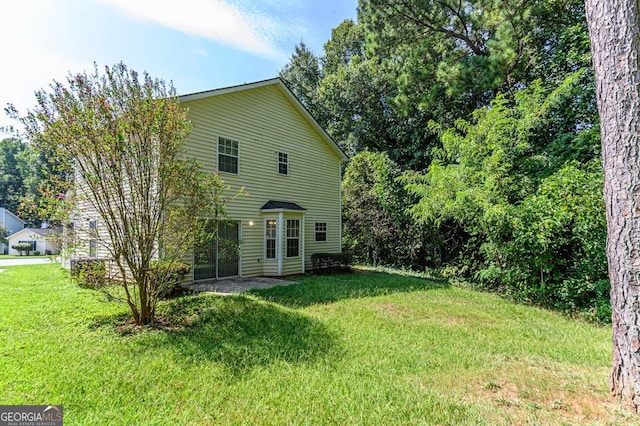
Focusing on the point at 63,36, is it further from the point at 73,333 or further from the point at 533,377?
the point at 533,377

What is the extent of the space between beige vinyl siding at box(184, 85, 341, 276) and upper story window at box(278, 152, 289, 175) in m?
0.14

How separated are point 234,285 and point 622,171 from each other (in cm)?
859

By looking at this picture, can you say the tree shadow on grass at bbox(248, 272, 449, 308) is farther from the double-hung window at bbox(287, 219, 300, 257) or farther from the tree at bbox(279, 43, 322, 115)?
the tree at bbox(279, 43, 322, 115)

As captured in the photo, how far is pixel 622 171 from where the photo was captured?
123 inches

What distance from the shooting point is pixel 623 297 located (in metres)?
3.04

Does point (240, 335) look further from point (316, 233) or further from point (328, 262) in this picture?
point (316, 233)

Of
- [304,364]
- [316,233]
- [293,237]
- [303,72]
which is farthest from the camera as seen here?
[303,72]

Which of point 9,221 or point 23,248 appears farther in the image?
point 9,221

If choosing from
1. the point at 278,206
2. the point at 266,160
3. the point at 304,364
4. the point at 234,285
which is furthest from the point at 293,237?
the point at 304,364

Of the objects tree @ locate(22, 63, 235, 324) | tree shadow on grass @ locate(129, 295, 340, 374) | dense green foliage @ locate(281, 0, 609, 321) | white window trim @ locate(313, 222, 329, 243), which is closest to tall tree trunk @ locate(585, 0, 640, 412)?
tree shadow on grass @ locate(129, 295, 340, 374)

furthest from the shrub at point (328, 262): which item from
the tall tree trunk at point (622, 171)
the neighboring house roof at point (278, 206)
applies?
the tall tree trunk at point (622, 171)

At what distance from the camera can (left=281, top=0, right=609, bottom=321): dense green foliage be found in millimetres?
7367

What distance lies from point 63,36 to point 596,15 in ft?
28.2

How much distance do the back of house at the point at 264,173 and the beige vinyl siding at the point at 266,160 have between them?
0.03 metres
